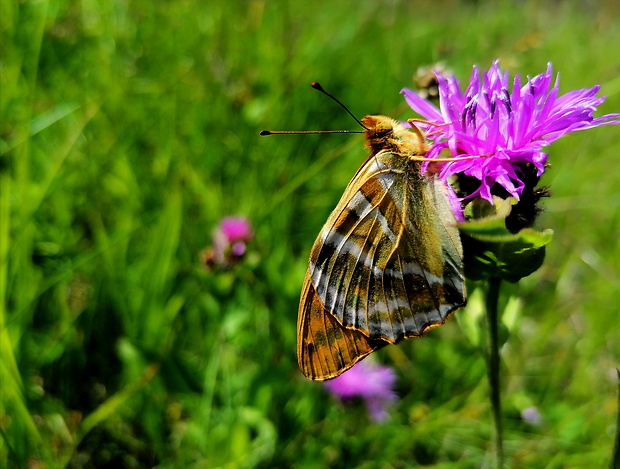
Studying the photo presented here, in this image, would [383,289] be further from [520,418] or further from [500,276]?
[520,418]

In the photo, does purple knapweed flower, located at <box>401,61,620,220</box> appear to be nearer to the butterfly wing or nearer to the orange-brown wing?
the butterfly wing

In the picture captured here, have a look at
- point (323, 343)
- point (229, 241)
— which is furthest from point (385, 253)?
point (229, 241)

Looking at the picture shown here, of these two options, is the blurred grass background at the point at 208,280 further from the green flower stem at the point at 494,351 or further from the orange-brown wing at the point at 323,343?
the orange-brown wing at the point at 323,343

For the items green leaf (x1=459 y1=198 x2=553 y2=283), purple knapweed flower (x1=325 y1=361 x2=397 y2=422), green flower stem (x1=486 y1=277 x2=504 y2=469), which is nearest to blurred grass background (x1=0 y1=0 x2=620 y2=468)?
purple knapweed flower (x1=325 y1=361 x2=397 y2=422)

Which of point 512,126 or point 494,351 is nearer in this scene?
point 512,126

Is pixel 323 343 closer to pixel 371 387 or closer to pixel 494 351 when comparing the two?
pixel 494 351

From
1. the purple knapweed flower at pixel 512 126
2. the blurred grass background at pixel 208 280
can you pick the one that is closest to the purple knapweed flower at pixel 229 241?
the blurred grass background at pixel 208 280
